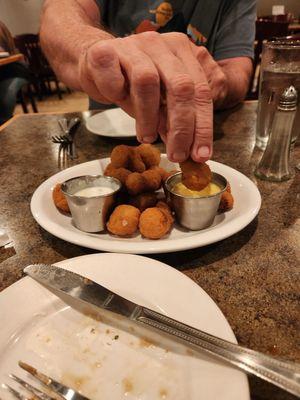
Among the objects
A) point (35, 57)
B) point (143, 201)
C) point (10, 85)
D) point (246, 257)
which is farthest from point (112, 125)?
point (35, 57)

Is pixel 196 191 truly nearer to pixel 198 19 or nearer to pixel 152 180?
pixel 152 180

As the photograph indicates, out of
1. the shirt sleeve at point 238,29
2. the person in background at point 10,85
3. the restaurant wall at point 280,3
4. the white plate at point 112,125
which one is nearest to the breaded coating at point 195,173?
the white plate at point 112,125

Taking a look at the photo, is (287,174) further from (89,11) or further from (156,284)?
(89,11)

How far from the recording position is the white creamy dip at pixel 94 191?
87cm

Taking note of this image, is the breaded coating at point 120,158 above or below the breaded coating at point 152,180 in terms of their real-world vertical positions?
above

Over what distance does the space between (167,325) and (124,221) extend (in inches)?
12.9

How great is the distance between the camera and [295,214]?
2.95ft

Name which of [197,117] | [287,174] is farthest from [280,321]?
[287,174]

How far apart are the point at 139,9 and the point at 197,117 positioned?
157cm

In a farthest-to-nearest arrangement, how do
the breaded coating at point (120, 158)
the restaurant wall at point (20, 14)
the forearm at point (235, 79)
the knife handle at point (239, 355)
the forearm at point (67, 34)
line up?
the restaurant wall at point (20, 14)
the forearm at point (235, 79)
the forearm at point (67, 34)
the breaded coating at point (120, 158)
the knife handle at point (239, 355)

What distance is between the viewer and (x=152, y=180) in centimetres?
93

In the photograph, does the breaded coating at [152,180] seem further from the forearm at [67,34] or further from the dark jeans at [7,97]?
the dark jeans at [7,97]

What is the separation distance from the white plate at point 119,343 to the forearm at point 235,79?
1.32 m

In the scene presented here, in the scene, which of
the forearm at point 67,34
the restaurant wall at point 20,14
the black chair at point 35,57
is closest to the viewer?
the forearm at point 67,34
